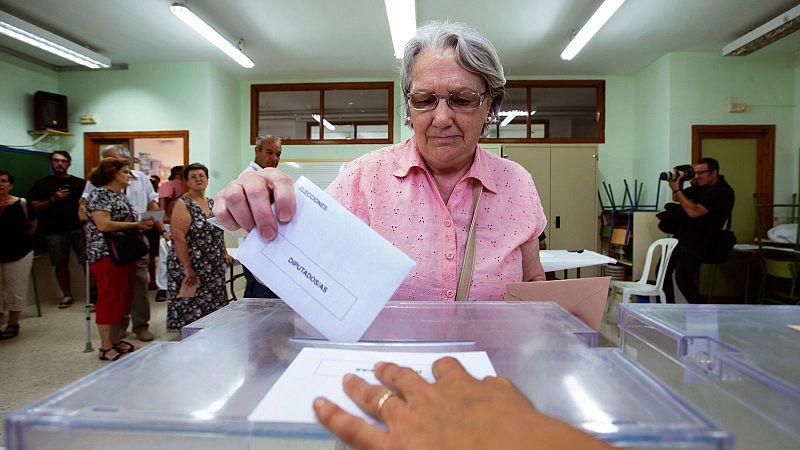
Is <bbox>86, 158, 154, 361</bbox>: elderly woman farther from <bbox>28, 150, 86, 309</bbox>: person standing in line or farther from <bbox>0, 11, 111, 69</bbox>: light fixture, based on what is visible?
<bbox>0, 11, 111, 69</bbox>: light fixture

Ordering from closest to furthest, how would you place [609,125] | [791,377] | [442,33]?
[791,377] < [442,33] < [609,125]

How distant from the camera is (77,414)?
0.37 m

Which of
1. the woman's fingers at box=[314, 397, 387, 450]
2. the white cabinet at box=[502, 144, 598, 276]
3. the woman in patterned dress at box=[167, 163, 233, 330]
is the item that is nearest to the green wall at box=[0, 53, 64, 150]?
the woman in patterned dress at box=[167, 163, 233, 330]

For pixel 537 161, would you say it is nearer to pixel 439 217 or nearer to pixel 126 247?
pixel 126 247

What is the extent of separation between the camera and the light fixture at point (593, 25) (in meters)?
3.94

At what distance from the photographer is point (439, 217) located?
1088mm

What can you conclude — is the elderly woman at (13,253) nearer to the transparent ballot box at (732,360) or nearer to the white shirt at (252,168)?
the white shirt at (252,168)

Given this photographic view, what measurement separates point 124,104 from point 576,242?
6.97m

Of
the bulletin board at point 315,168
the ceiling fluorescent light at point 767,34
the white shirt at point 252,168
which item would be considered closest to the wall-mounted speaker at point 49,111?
the bulletin board at point 315,168

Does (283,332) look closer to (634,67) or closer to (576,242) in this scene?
(576,242)

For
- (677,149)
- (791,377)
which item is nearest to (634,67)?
(677,149)

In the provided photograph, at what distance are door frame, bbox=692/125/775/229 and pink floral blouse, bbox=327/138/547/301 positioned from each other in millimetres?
5860

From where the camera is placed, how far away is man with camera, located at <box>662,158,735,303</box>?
4156 mm

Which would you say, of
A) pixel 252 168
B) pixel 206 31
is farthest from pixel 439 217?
pixel 206 31
